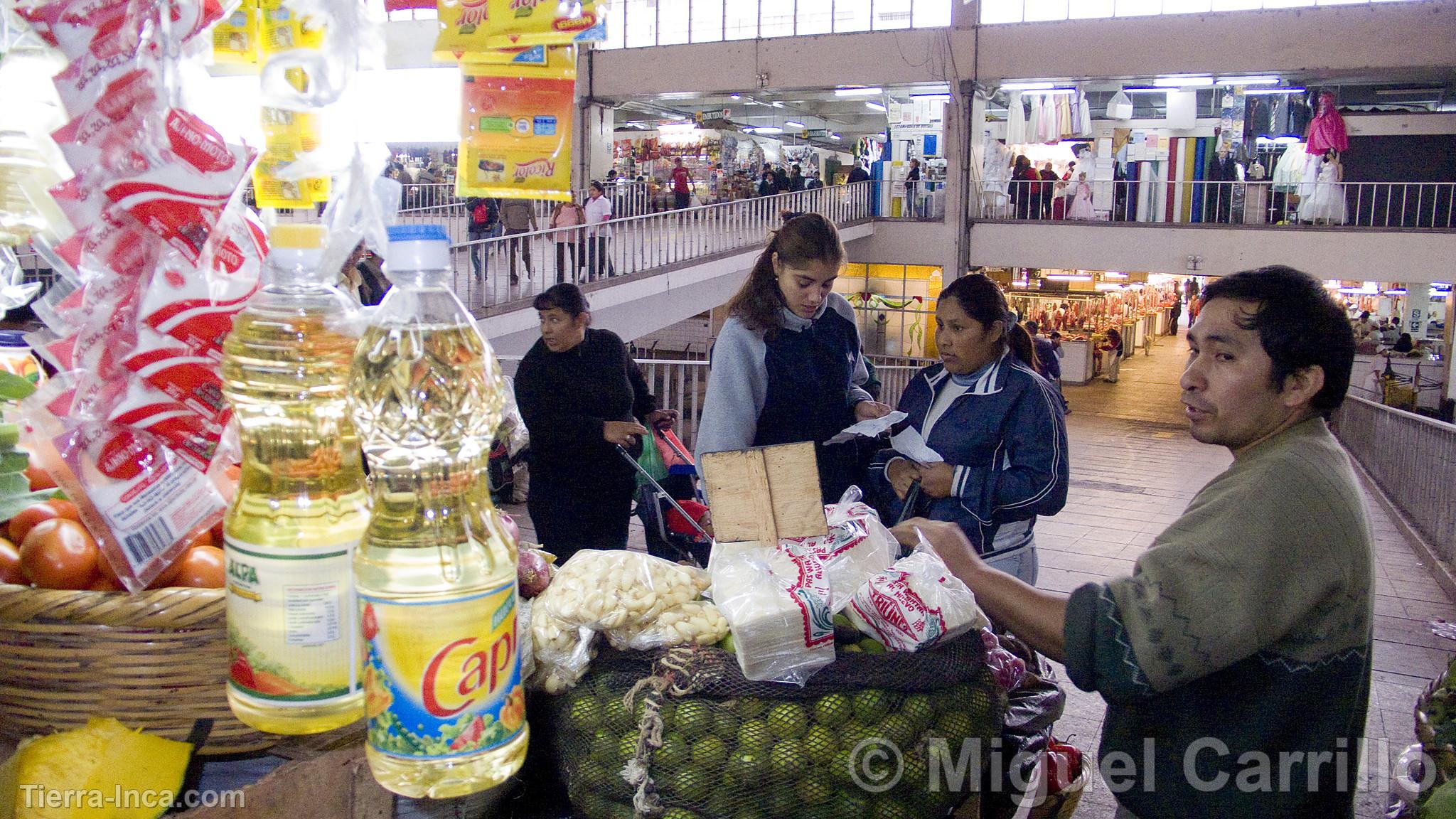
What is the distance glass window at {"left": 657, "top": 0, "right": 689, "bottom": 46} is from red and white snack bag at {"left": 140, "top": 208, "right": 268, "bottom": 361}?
19555 millimetres

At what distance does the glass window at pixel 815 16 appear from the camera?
18438mm

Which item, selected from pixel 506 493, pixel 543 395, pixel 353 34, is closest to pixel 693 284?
pixel 506 493

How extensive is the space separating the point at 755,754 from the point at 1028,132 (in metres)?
19.0

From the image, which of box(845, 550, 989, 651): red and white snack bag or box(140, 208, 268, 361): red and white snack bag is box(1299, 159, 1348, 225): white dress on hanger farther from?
box(140, 208, 268, 361): red and white snack bag

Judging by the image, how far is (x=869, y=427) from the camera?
8.89 feet

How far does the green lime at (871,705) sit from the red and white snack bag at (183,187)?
1151 millimetres

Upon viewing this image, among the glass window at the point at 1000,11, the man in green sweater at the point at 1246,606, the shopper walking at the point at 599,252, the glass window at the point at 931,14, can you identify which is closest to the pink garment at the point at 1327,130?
the glass window at the point at 1000,11

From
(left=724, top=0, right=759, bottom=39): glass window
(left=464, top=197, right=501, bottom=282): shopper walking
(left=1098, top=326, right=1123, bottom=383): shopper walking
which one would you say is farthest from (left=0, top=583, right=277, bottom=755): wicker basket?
(left=1098, top=326, right=1123, bottom=383): shopper walking

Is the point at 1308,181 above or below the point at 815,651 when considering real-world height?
above

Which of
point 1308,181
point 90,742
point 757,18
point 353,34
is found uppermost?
point 757,18

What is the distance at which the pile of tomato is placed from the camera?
4.41ft

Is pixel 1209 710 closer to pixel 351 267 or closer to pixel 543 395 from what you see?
pixel 351 267

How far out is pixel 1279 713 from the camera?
5.01 ft

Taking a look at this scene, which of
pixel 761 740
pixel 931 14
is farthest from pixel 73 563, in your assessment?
pixel 931 14
